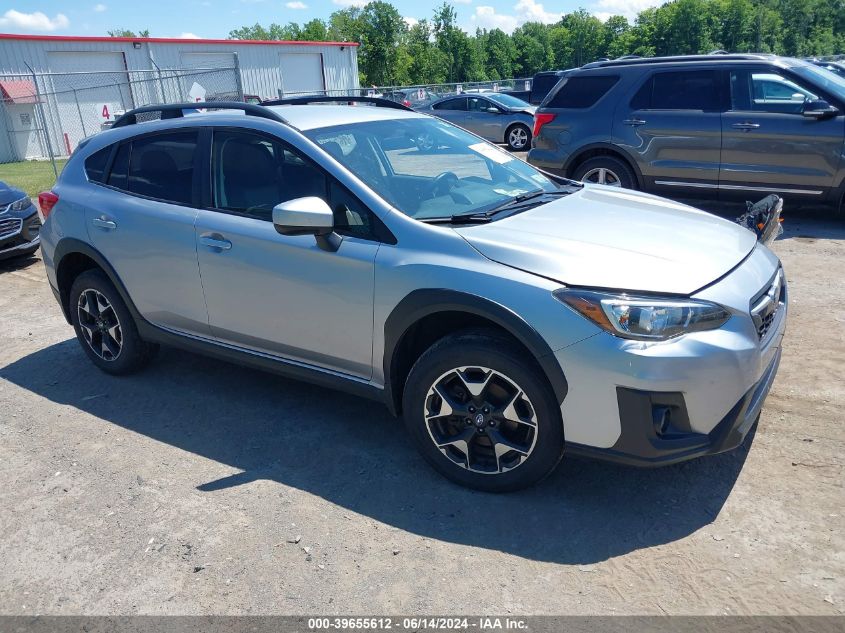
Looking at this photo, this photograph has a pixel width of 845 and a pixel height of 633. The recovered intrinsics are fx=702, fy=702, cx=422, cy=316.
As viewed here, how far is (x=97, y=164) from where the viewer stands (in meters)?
4.82

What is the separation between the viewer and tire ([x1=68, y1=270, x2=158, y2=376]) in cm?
475

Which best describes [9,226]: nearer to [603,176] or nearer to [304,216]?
[304,216]

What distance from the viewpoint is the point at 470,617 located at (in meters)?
2.60

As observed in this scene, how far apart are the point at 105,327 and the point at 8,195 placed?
483 cm

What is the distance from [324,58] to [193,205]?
36.6 meters

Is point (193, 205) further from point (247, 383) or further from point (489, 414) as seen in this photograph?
point (489, 414)

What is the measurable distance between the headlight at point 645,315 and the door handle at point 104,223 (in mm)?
3143

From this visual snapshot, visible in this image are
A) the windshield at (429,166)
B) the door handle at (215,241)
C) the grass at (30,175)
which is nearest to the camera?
the windshield at (429,166)

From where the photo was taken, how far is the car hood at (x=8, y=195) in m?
8.36

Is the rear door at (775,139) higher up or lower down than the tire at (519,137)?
higher up

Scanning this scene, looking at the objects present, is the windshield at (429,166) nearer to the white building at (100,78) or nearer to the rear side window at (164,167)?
the rear side window at (164,167)

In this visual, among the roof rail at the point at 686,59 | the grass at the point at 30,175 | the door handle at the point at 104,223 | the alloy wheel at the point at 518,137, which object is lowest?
the grass at the point at 30,175

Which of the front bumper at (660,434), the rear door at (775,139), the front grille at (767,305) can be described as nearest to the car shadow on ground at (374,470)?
the front bumper at (660,434)

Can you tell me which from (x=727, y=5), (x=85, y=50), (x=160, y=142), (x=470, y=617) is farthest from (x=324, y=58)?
(x=727, y=5)
